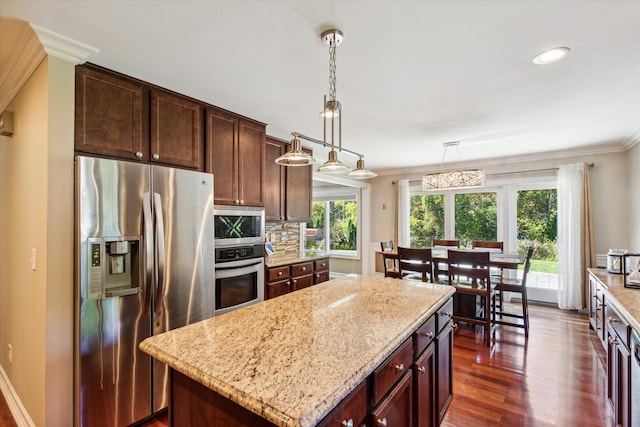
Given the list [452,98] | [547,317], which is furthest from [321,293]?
[547,317]

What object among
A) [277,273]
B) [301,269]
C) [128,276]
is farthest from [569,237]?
[128,276]

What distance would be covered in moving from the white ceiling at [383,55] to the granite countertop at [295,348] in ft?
4.92

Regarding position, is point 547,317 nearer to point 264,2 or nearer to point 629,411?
point 629,411

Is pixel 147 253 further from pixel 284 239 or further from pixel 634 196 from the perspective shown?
pixel 634 196

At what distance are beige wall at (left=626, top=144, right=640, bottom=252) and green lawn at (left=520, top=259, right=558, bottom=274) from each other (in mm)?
921

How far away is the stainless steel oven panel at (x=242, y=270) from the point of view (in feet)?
8.45

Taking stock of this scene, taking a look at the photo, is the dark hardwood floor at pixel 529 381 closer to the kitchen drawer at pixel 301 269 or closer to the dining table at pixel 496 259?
the dining table at pixel 496 259

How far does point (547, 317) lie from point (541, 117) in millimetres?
2808

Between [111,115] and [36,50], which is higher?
[36,50]

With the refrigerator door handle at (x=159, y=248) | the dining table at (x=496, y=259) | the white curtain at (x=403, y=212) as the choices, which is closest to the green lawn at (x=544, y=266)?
the dining table at (x=496, y=259)

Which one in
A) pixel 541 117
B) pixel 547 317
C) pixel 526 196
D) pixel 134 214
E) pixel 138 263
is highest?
pixel 541 117

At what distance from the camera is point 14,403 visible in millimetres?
2164

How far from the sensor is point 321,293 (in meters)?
1.95

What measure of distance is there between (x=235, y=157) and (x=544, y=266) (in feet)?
16.2
